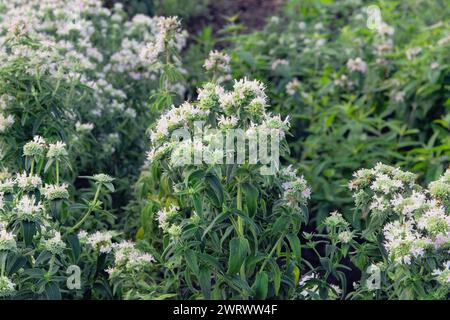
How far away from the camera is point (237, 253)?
9.50ft

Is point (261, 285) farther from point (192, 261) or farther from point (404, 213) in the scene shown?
point (404, 213)

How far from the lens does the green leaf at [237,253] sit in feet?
9.49

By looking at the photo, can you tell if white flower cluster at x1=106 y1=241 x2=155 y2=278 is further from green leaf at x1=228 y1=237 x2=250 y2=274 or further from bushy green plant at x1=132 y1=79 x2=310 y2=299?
green leaf at x1=228 y1=237 x2=250 y2=274

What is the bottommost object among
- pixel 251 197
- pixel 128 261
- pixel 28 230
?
pixel 128 261

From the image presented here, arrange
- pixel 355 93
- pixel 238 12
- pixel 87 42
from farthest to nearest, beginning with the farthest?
pixel 238 12, pixel 355 93, pixel 87 42

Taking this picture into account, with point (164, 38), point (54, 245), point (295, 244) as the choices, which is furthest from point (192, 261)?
point (164, 38)

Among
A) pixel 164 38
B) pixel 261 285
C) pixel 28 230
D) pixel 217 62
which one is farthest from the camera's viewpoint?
pixel 217 62

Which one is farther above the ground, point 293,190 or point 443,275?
point 293,190

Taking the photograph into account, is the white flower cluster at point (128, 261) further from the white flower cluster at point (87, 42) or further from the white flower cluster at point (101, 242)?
the white flower cluster at point (87, 42)

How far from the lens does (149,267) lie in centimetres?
327

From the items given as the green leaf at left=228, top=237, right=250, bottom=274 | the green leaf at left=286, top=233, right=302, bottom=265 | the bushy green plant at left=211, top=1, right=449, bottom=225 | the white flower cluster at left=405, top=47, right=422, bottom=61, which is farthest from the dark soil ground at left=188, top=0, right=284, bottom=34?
the green leaf at left=228, top=237, right=250, bottom=274

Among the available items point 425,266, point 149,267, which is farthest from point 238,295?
point 425,266

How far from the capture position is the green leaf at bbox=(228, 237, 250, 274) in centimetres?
289
